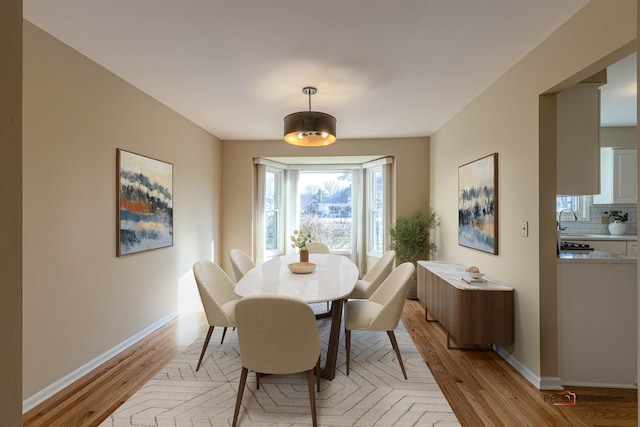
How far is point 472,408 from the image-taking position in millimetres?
2098

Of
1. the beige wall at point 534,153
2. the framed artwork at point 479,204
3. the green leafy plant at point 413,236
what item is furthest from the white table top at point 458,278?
the green leafy plant at point 413,236

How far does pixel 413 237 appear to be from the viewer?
4.67 m

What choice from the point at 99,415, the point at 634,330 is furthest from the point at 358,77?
the point at 99,415

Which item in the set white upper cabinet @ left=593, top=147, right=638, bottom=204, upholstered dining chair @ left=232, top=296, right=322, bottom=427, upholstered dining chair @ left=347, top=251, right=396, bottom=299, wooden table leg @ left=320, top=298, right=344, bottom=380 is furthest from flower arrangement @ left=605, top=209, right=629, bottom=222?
upholstered dining chair @ left=232, top=296, right=322, bottom=427

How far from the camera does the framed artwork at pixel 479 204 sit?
115 inches

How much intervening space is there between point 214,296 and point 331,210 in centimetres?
376

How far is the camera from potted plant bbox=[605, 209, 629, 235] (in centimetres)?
440

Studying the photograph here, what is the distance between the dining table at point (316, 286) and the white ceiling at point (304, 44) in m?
1.83

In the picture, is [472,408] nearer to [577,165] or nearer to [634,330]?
[634,330]

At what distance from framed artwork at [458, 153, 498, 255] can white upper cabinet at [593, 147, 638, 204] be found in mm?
2349

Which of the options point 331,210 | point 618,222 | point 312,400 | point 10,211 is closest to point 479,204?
point 312,400

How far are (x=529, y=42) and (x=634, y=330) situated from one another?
2.24 metres

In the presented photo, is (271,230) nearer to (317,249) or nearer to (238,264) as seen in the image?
(317,249)

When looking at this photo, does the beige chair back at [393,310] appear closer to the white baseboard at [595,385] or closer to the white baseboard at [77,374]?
the white baseboard at [595,385]
